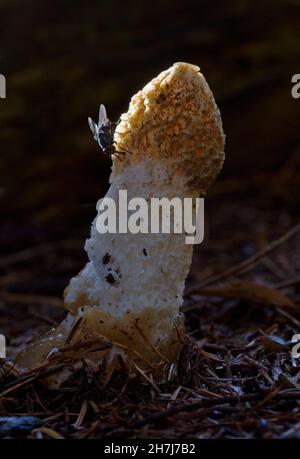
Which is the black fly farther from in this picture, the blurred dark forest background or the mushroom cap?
the blurred dark forest background

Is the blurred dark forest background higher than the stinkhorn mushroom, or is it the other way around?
the blurred dark forest background

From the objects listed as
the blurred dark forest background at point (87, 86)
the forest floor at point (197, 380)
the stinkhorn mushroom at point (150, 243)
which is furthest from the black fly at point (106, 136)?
the blurred dark forest background at point (87, 86)

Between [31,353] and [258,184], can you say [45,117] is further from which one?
[31,353]

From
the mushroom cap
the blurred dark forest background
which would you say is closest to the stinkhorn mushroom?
the mushroom cap

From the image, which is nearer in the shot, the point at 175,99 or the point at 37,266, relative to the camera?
the point at 175,99

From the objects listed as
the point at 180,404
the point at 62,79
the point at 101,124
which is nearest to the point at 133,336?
the point at 180,404

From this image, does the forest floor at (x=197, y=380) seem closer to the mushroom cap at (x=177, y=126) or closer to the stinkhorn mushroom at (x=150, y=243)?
the stinkhorn mushroom at (x=150, y=243)
